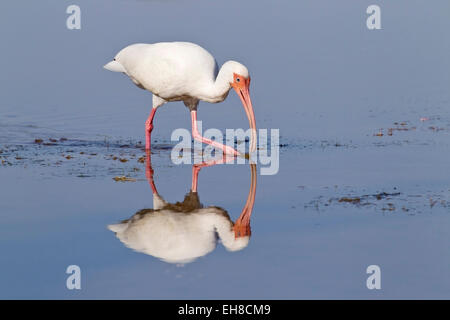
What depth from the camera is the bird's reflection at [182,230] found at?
Answer: 665 centimetres

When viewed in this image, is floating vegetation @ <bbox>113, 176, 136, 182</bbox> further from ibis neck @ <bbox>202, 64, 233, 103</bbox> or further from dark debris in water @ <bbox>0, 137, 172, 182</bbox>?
ibis neck @ <bbox>202, 64, 233, 103</bbox>

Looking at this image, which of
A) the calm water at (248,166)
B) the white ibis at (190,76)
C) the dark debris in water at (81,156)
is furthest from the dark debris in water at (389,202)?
the dark debris in water at (81,156)

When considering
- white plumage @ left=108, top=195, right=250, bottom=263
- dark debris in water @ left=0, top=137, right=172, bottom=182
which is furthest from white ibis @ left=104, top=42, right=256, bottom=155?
white plumage @ left=108, top=195, right=250, bottom=263

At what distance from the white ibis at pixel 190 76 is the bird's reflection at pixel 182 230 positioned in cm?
193

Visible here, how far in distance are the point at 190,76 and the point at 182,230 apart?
3198 mm

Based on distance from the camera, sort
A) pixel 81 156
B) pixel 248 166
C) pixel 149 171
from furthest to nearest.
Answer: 1. pixel 81 156
2. pixel 248 166
3. pixel 149 171

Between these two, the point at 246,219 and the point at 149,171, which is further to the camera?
the point at 149,171

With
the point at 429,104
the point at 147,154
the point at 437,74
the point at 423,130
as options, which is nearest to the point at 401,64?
the point at 437,74

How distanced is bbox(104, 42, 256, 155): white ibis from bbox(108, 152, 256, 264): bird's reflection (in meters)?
1.93

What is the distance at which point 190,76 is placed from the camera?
32.6ft

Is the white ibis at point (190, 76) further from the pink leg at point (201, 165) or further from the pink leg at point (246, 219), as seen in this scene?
the pink leg at point (246, 219)

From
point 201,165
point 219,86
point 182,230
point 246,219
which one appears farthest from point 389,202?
point 219,86

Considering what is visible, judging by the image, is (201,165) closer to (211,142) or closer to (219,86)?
→ (211,142)

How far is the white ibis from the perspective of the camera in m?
9.76
